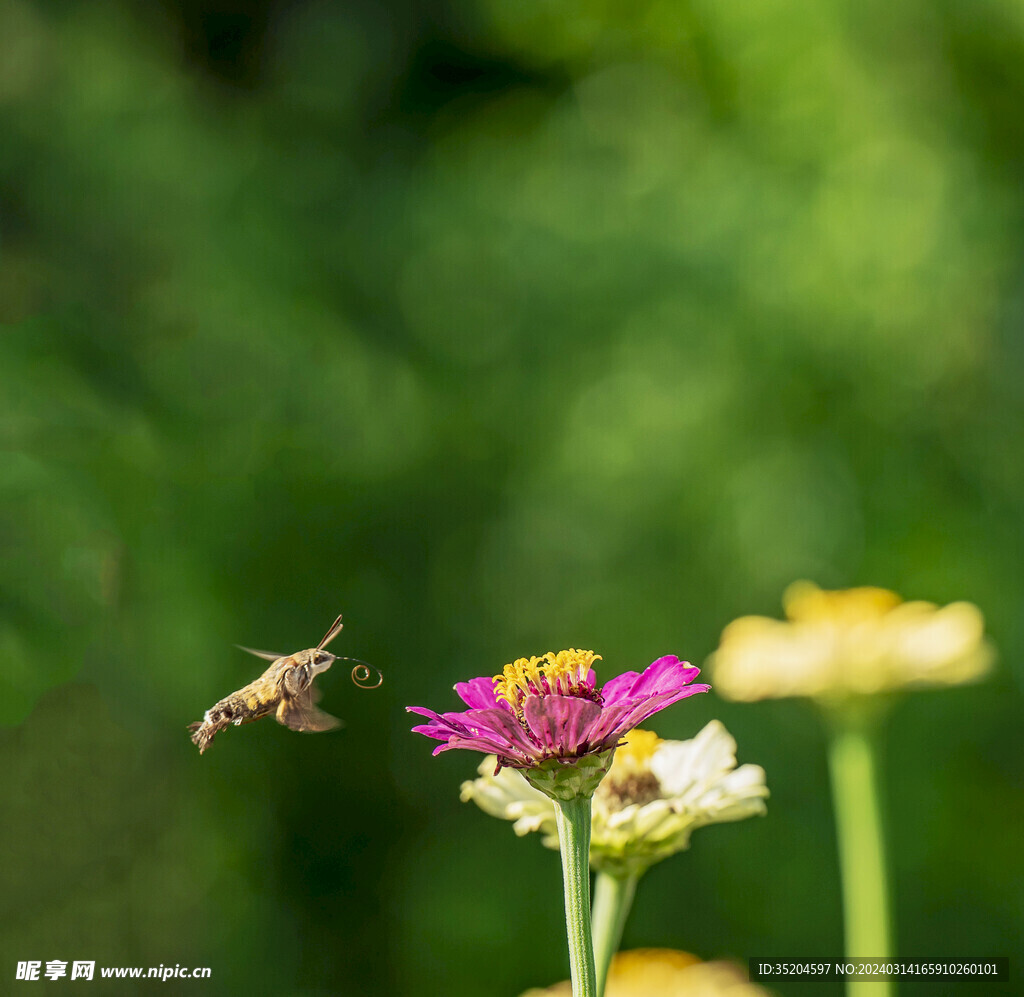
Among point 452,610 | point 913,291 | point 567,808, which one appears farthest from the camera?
point 913,291

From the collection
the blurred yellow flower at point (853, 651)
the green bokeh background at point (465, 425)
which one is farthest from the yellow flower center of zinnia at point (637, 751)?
the green bokeh background at point (465, 425)

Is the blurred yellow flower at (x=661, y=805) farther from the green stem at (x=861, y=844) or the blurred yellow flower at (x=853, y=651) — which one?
the blurred yellow flower at (x=853, y=651)

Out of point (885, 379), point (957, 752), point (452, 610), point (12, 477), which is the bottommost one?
point (957, 752)

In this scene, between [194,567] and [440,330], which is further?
[440,330]

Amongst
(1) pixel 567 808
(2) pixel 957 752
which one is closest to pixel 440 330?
(2) pixel 957 752

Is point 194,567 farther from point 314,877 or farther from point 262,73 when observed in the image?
point 262,73

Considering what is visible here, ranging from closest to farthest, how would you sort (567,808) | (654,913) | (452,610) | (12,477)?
(567,808), (12,477), (654,913), (452,610)

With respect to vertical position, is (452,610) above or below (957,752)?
above
